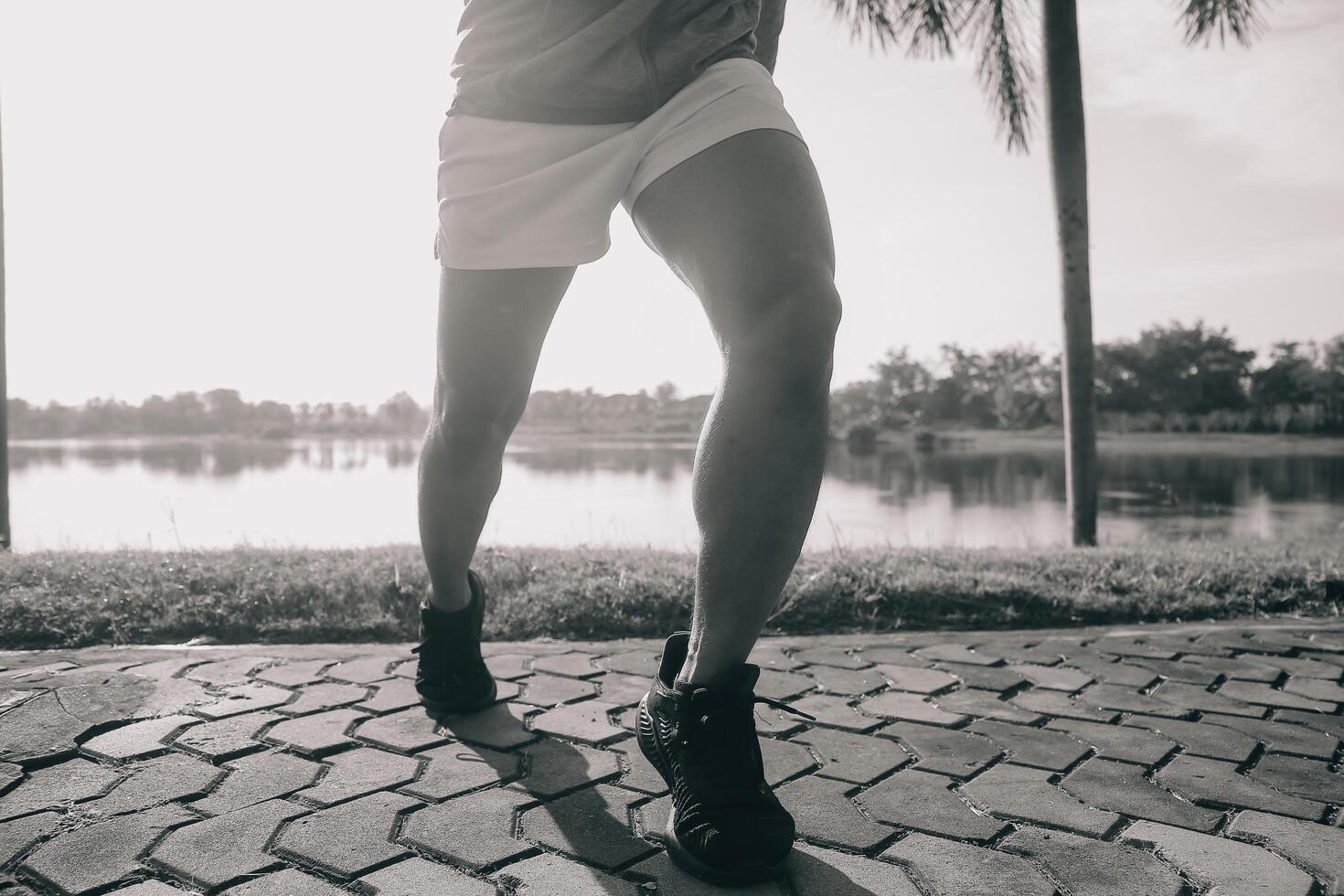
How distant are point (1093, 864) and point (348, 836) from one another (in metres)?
1.08

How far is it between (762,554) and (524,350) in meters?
0.74

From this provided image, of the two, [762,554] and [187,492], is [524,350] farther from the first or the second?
[187,492]

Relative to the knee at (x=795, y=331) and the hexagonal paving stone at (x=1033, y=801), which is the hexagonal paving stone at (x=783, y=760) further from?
the knee at (x=795, y=331)

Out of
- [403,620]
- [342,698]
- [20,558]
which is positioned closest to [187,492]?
[20,558]

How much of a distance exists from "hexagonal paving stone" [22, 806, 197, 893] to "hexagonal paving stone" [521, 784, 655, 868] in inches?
21.4

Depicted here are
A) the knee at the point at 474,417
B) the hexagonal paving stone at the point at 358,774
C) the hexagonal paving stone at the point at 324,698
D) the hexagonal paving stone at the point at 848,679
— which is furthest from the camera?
the hexagonal paving stone at the point at 848,679

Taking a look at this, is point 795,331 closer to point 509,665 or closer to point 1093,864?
point 1093,864

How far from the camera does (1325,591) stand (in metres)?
3.73

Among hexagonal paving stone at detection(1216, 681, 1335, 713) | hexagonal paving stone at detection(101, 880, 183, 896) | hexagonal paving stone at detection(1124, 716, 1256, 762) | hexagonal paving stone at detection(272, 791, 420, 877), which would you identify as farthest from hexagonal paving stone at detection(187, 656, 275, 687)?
hexagonal paving stone at detection(1216, 681, 1335, 713)

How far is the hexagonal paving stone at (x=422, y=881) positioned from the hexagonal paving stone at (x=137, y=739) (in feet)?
2.31

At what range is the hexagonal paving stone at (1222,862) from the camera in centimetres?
122

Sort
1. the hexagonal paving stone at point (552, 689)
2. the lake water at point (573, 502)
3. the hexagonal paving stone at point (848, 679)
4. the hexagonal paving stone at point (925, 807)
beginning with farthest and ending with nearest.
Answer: the lake water at point (573, 502) → the hexagonal paving stone at point (848, 679) → the hexagonal paving stone at point (552, 689) → the hexagonal paving stone at point (925, 807)

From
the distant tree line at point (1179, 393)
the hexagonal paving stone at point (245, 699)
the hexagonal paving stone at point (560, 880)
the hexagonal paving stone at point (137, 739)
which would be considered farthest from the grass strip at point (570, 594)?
the distant tree line at point (1179, 393)

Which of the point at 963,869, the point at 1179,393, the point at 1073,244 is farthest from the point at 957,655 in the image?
the point at 1179,393
